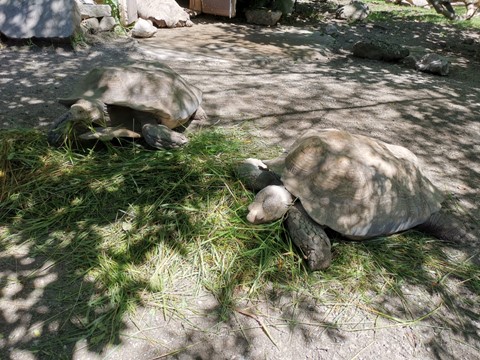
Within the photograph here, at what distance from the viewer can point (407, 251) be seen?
265 centimetres

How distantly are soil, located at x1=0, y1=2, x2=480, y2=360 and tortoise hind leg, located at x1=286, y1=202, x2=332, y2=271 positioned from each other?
24 cm

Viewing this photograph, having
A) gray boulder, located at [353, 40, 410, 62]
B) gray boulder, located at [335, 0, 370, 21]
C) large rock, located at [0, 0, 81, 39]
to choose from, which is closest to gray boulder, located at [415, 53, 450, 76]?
gray boulder, located at [353, 40, 410, 62]

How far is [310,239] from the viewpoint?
7.87 ft

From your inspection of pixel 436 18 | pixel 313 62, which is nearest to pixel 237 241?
pixel 313 62

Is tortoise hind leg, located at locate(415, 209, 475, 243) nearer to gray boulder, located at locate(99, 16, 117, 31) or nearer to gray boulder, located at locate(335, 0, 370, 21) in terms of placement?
gray boulder, located at locate(99, 16, 117, 31)

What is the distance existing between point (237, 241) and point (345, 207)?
726 millimetres

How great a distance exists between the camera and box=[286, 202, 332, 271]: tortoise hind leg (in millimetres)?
2389

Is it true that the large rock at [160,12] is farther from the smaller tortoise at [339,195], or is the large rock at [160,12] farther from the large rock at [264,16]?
the smaller tortoise at [339,195]

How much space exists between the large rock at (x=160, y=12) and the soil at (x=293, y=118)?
391 millimetres

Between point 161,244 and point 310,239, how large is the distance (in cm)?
95

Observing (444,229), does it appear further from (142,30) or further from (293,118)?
(142,30)

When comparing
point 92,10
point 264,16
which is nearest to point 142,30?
point 92,10

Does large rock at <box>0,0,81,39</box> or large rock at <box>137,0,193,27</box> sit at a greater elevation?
large rock at <box>0,0,81,39</box>

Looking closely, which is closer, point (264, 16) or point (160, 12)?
point (160, 12)
